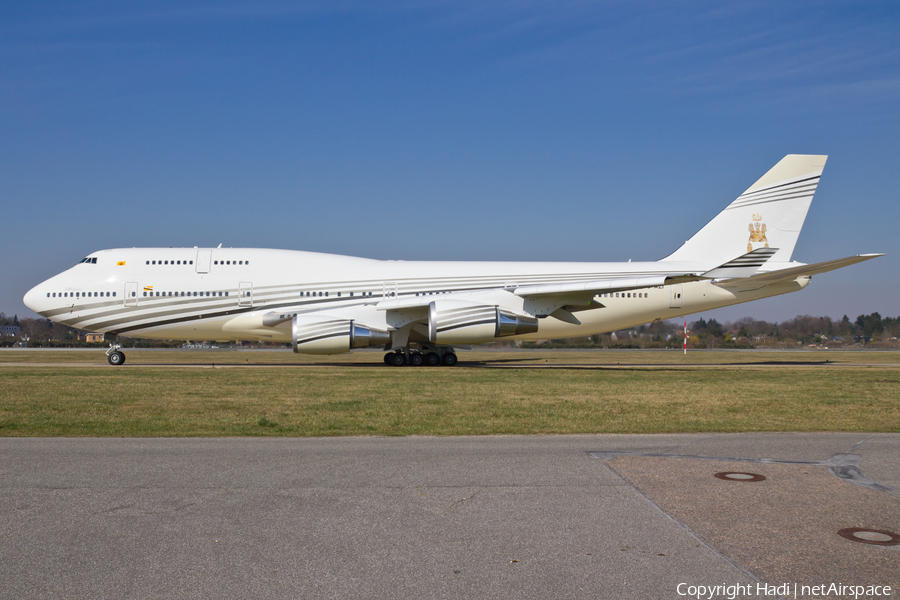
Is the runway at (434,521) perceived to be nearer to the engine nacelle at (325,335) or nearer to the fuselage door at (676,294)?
the engine nacelle at (325,335)

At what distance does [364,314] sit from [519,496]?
1964 centimetres

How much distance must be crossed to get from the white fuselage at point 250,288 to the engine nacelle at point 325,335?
34.6 inches

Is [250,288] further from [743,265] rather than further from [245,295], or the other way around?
[743,265]

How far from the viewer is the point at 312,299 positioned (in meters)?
26.3

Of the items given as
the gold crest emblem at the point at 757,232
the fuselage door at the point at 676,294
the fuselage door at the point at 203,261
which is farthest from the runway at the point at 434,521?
the gold crest emblem at the point at 757,232

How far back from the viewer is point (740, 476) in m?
6.75

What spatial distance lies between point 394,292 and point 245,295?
5.53 meters

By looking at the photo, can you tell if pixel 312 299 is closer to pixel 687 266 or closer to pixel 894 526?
pixel 687 266

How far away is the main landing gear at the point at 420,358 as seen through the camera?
2723cm

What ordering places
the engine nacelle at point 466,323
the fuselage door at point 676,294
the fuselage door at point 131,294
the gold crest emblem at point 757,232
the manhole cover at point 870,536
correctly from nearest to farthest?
1. the manhole cover at point 870,536
2. the engine nacelle at point 466,323
3. the fuselage door at point 131,294
4. the gold crest emblem at point 757,232
5. the fuselage door at point 676,294

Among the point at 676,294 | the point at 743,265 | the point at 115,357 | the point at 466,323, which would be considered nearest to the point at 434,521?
the point at 466,323

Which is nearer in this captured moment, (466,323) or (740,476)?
(740,476)

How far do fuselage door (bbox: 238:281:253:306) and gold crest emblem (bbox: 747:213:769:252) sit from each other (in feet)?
64.3

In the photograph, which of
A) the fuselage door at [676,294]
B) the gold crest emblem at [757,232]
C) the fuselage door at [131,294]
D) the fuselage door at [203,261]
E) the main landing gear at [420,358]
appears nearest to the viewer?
the fuselage door at [131,294]
